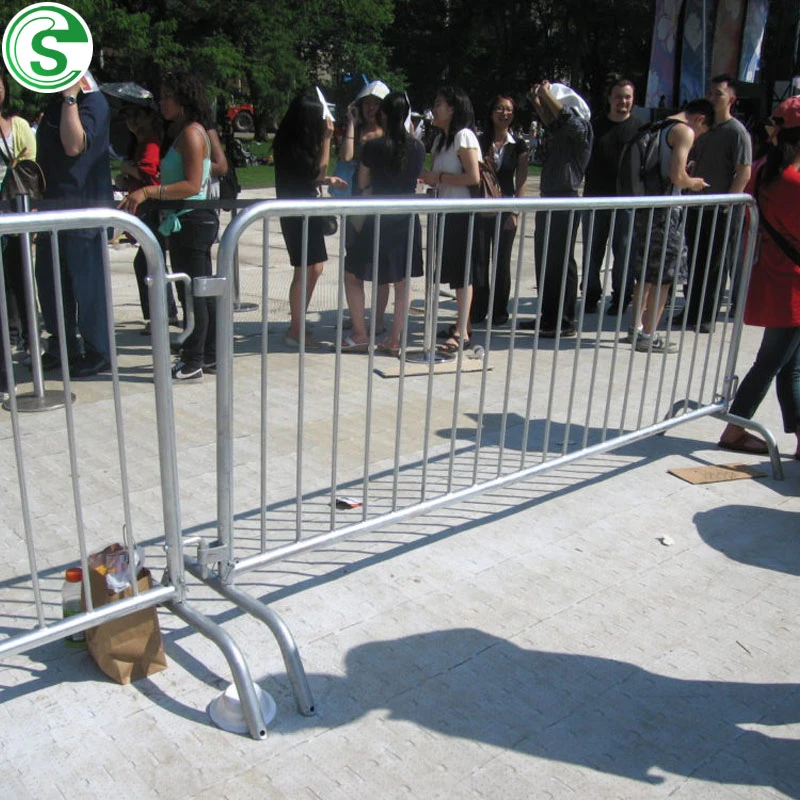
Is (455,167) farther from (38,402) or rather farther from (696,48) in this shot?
(696,48)

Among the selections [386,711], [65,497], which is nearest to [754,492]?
[386,711]

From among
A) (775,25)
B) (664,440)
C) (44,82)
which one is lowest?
(664,440)

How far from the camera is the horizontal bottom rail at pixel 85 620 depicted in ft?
7.90

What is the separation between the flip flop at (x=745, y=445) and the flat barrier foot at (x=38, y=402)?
3.70 metres

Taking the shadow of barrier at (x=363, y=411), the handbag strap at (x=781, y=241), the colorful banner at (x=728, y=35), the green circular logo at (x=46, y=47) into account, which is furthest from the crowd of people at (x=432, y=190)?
the colorful banner at (x=728, y=35)

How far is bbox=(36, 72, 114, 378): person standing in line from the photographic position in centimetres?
526

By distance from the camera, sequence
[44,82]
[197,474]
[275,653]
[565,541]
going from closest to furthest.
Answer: [275,653]
[565,541]
[197,474]
[44,82]

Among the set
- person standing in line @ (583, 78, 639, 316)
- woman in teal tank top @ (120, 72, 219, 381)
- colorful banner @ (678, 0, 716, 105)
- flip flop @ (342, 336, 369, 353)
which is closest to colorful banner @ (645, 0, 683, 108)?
colorful banner @ (678, 0, 716, 105)

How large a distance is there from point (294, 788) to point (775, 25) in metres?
22.1

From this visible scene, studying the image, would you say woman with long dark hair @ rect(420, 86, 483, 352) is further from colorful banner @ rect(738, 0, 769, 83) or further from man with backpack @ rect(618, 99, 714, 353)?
colorful banner @ rect(738, 0, 769, 83)

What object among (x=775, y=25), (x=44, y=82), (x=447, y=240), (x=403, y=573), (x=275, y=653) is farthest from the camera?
(x=775, y=25)

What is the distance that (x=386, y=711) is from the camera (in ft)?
8.64

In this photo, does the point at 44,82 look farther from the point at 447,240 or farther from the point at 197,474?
the point at 447,240

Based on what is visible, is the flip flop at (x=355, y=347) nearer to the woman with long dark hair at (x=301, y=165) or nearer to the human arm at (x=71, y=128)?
the woman with long dark hair at (x=301, y=165)
